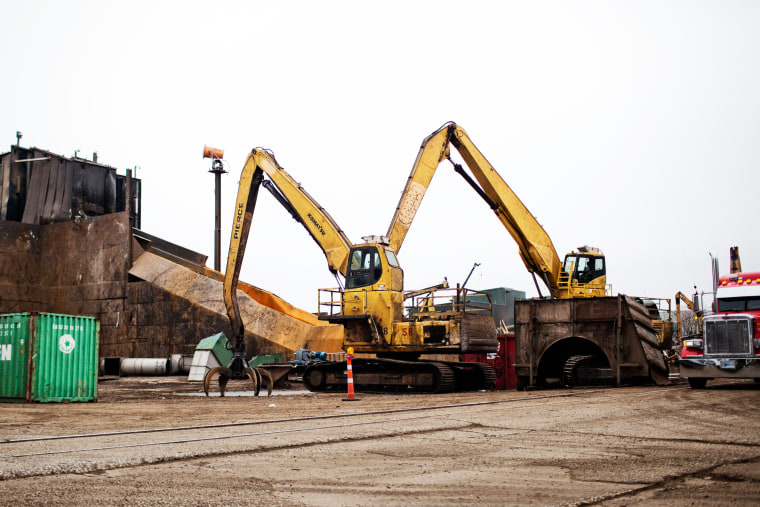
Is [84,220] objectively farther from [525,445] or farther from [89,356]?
[525,445]

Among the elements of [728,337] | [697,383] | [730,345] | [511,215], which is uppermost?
[511,215]

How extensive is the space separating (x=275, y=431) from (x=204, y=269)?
3090 centimetres

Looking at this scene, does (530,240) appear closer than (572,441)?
No

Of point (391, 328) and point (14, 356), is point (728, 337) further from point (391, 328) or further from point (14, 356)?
point (14, 356)

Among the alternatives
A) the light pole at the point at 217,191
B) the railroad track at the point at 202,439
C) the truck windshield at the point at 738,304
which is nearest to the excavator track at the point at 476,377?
the truck windshield at the point at 738,304

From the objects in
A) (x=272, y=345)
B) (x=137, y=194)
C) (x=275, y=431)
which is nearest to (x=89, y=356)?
(x=275, y=431)

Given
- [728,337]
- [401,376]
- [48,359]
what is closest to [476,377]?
[401,376]

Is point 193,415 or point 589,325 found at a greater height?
point 589,325

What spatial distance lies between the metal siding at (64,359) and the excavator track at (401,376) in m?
6.46

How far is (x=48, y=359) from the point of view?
17594mm

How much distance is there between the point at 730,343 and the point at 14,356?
16.9 m

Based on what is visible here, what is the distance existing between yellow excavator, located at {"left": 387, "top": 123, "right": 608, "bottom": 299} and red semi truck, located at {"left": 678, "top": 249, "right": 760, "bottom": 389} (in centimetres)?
718

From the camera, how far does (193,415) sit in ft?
40.9

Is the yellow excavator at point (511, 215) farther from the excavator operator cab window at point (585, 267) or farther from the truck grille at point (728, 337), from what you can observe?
the truck grille at point (728, 337)
